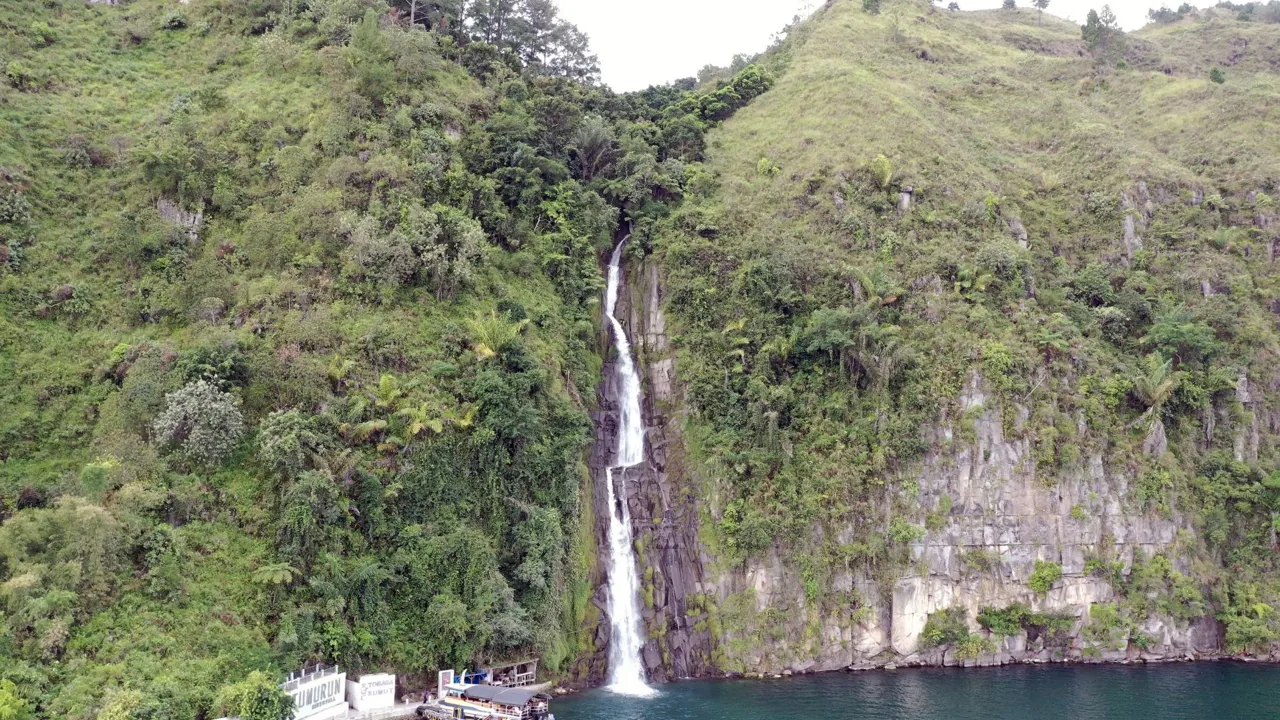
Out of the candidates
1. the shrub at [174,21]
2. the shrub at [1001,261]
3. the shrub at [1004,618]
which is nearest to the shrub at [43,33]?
the shrub at [174,21]

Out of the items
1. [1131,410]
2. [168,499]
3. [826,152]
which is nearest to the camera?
[168,499]

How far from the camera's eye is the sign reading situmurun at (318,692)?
28.2 metres

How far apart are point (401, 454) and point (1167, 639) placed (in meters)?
39.3

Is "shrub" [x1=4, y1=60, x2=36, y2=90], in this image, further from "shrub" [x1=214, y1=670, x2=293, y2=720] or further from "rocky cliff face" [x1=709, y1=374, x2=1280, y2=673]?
"rocky cliff face" [x1=709, y1=374, x2=1280, y2=673]

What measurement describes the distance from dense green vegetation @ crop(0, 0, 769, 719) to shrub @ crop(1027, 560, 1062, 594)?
73.8ft

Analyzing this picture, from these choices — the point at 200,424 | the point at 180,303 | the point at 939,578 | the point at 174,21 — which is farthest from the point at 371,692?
the point at 174,21

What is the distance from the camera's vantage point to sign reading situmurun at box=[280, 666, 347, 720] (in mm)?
28203

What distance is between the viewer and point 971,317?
46.4m

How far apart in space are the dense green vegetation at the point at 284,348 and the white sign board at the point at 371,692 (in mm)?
1187

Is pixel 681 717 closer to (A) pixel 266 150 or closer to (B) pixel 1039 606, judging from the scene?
(B) pixel 1039 606

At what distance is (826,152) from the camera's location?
2288 inches

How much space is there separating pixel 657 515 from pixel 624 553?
2850 mm

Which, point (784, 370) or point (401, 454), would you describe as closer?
point (401, 454)

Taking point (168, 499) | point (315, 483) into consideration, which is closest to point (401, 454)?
point (315, 483)
